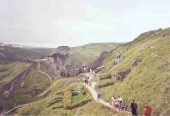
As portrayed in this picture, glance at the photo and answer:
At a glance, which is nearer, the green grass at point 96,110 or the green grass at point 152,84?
the green grass at point 152,84

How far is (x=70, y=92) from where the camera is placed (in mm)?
107250

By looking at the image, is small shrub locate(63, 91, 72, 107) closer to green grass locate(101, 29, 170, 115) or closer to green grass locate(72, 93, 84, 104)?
green grass locate(72, 93, 84, 104)

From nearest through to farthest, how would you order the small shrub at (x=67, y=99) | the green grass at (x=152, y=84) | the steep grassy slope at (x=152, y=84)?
the steep grassy slope at (x=152, y=84)
the green grass at (x=152, y=84)
the small shrub at (x=67, y=99)

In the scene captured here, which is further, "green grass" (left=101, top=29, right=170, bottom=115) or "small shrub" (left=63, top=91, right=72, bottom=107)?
"small shrub" (left=63, top=91, right=72, bottom=107)

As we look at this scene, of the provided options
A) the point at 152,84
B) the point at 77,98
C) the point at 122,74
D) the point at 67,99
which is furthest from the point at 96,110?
the point at 67,99

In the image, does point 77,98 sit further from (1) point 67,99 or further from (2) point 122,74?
(2) point 122,74

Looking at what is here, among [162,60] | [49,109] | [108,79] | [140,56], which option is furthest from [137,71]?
[49,109]

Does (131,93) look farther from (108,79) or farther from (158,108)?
(108,79)

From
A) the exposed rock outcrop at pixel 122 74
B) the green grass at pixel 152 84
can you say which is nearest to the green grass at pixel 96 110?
the green grass at pixel 152 84

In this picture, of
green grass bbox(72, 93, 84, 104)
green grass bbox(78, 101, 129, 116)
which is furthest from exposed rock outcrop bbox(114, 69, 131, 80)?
green grass bbox(78, 101, 129, 116)

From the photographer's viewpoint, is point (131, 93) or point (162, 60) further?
point (162, 60)

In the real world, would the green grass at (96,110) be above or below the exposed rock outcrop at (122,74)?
below

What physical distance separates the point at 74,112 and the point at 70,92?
76.9 ft

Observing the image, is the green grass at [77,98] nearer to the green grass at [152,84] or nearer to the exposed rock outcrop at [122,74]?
the green grass at [152,84]
